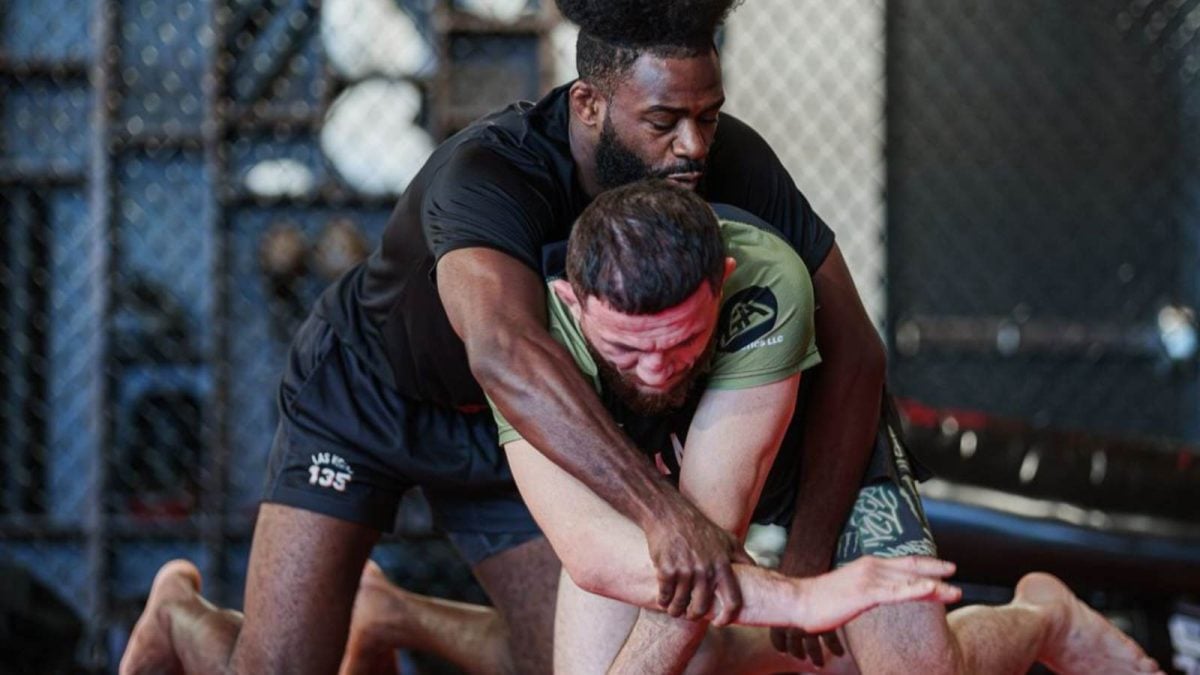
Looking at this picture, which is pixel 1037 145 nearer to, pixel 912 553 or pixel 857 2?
pixel 857 2

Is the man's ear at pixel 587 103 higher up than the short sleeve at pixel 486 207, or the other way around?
the man's ear at pixel 587 103

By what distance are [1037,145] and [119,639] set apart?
289cm

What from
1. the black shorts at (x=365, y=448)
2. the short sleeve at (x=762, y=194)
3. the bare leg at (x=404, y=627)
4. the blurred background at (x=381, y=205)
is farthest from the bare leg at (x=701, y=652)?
the blurred background at (x=381, y=205)

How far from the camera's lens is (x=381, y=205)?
425 centimetres

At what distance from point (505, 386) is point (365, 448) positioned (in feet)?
2.31

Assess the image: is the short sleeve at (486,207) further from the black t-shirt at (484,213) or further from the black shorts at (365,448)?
the black shorts at (365,448)

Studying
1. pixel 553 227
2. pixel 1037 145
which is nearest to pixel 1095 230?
pixel 1037 145

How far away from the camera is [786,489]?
96.3 inches

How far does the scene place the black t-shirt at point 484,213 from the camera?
2.16 m

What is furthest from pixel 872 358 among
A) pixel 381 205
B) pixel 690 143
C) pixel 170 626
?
pixel 381 205

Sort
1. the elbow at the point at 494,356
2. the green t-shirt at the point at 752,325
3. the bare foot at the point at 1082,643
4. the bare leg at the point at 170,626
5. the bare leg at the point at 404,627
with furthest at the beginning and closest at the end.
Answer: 1. the bare leg at the point at 404,627
2. the bare leg at the point at 170,626
3. the bare foot at the point at 1082,643
4. the green t-shirt at the point at 752,325
5. the elbow at the point at 494,356

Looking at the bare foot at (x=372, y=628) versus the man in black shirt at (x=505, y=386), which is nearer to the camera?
the man in black shirt at (x=505, y=386)

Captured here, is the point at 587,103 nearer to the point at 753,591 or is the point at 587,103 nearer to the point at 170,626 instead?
the point at 753,591

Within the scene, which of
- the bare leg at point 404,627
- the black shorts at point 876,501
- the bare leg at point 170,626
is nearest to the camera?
the black shorts at point 876,501
